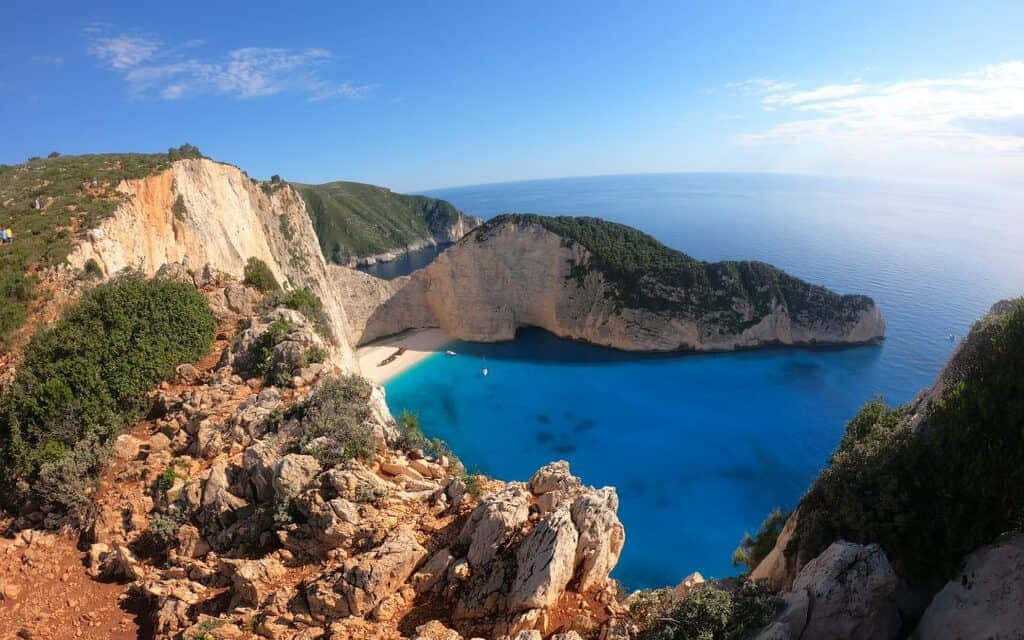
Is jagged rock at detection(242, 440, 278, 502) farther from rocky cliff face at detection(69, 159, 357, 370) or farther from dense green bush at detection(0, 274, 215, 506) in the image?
rocky cliff face at detection(69, 159, 357, 370)

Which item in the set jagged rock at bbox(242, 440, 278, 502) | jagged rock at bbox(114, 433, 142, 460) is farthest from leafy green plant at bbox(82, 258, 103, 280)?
jagged rock at bbox(242, 440, 278, 502)

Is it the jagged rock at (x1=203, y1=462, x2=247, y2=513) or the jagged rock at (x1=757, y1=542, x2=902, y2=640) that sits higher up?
the jagged rock at (x1=203, y1=462, x2=247, y2=513)

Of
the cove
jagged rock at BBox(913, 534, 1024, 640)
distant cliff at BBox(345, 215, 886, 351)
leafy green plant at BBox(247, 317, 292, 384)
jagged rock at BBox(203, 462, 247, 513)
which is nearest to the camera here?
jagged rock at BBox(913, 534, 1024, 640)

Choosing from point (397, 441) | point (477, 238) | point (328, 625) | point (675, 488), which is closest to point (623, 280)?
point (477, 238)

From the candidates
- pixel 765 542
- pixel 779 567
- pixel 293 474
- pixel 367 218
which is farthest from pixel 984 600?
pixel 367 218

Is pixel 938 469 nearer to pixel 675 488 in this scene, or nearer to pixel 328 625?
pixel 328 625

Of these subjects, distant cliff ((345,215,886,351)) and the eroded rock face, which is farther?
distant cliff ((345,215,886,351))

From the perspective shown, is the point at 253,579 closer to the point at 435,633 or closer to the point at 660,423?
the point at 435,633
